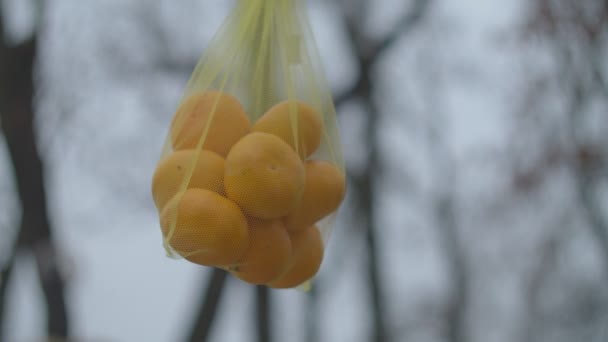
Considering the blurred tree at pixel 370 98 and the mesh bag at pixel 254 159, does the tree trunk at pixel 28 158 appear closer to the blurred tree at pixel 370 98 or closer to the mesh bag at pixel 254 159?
the blurred tree at pixel 370 98

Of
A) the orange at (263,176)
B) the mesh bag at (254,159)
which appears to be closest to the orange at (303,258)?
the mesh bag at (254,159)

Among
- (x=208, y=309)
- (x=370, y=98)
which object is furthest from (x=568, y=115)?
(x=208, y=309)

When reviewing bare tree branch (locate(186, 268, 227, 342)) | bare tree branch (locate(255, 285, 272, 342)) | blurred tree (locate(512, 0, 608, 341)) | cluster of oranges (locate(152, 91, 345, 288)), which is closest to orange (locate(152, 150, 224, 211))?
cluster of oranges (locate(152, 91, 345, 288))

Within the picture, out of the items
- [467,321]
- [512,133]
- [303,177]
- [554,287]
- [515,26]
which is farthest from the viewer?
[467,321]

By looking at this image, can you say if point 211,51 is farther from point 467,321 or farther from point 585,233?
point 467,321

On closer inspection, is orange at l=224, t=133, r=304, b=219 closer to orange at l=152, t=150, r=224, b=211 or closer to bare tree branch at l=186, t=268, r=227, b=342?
orange at l=152, t=150, r=224, b=211

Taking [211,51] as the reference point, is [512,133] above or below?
below

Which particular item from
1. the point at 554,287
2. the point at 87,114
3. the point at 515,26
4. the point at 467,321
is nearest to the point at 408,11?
the point at 515,26
